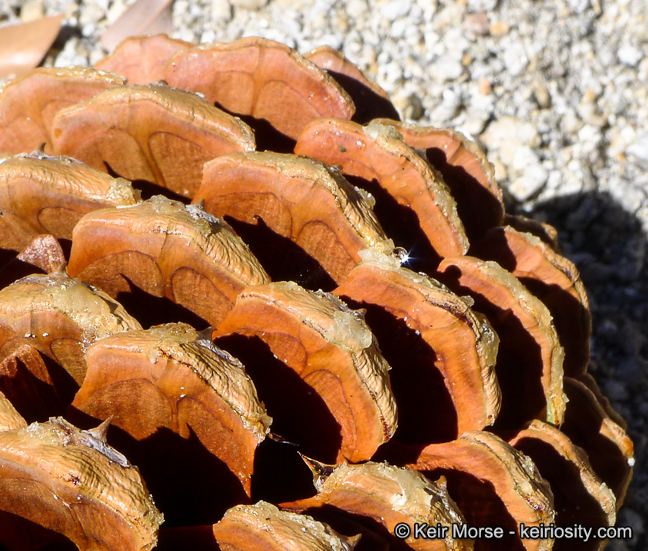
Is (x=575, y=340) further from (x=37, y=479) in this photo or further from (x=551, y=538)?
(x=37, y=479)

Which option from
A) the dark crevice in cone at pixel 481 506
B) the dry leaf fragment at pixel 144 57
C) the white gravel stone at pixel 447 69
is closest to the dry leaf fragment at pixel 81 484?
the dark crevice in cone at pixel 481 506

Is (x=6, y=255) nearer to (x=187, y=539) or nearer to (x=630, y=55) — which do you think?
(x=187, y=539)

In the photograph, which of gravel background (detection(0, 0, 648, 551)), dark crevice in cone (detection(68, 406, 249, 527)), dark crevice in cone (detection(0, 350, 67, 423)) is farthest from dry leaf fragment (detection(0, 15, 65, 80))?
dark crevice in cone (detection(68, 406, 249, 527))

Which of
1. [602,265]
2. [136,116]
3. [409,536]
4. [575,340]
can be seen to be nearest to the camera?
[409,536]

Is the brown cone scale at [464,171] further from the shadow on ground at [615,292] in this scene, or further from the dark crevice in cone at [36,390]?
the dark crevice in cone at [36,390]

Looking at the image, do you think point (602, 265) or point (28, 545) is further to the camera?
point (602, 265)

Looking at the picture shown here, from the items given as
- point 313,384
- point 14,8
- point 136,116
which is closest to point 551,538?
point 313,384
